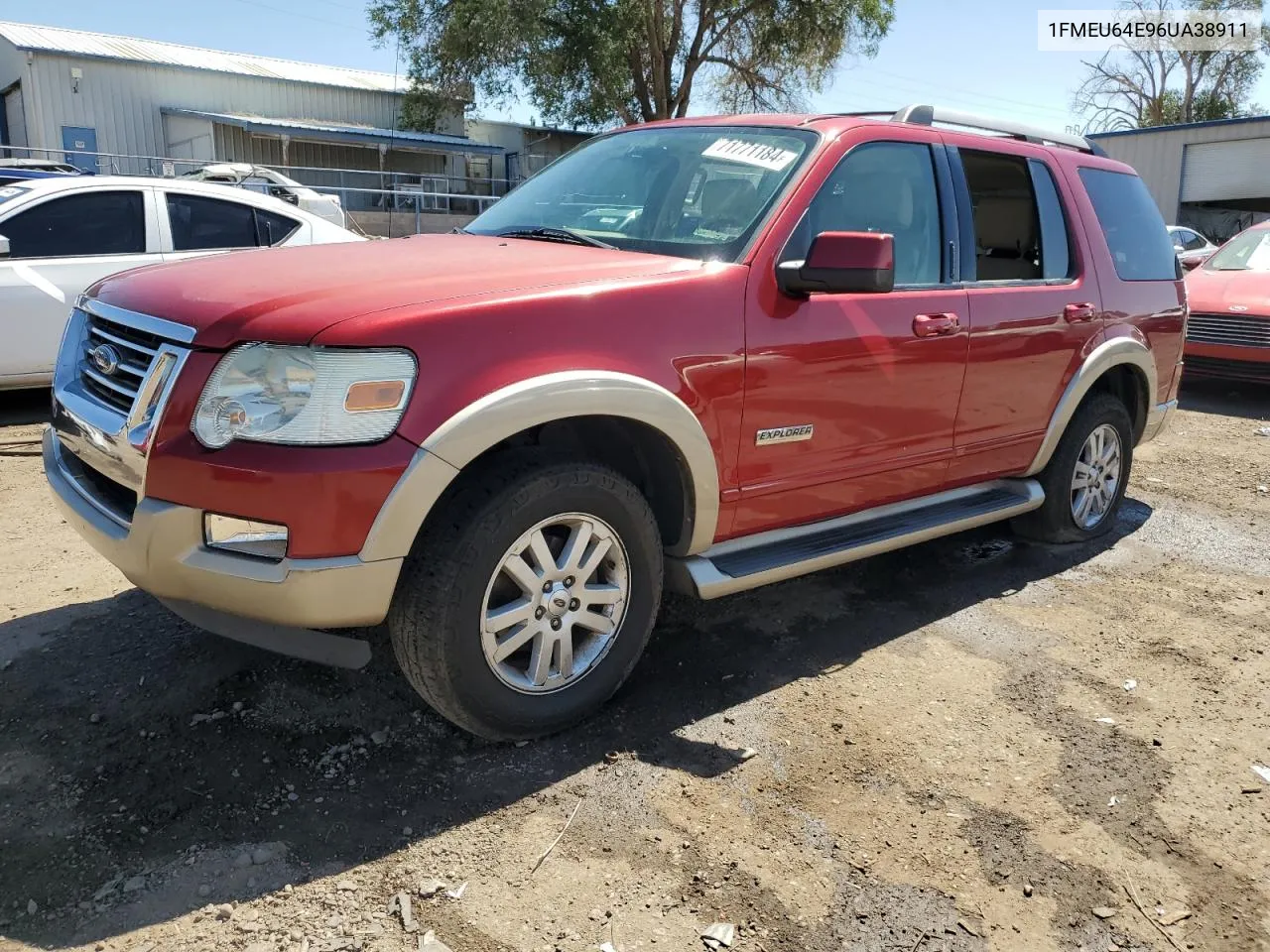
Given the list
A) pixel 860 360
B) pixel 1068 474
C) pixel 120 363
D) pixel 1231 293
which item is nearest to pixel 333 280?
pixel 120 363

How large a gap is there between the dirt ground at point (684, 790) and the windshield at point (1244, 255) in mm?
7486

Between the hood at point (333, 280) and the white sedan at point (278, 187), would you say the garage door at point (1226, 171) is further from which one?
the hood at point (333, 280)

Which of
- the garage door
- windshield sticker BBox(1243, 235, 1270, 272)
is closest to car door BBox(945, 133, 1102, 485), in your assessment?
windshield sticker BBox(1243, 235, 1270, 272)

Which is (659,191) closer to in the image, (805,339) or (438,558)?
(805,339)

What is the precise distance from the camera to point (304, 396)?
247cm

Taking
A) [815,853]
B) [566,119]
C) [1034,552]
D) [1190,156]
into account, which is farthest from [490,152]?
[815,853]

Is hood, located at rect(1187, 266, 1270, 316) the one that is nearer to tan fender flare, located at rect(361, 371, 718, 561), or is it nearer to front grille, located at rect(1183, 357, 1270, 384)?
front grille, located at rect(1183, 357, 1270, 384)

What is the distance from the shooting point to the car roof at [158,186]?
21.9 ft

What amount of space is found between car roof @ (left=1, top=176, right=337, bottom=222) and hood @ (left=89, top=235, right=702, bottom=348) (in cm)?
416

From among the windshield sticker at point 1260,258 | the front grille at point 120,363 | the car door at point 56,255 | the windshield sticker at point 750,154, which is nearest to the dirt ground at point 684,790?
the front grille at point 120,363

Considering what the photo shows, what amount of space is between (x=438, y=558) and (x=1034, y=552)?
3.44 metres

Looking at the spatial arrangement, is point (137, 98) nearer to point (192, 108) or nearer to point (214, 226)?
point (192, 108)

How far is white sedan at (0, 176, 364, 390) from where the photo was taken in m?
6.46

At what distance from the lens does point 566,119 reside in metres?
31.1
